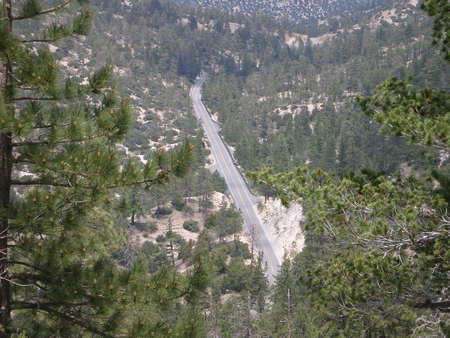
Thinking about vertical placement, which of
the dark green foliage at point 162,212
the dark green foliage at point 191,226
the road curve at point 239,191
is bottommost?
the dark green foliage at point 162,212

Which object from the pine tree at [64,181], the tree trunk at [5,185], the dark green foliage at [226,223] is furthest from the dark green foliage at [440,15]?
the dark green foliage at [226,223]

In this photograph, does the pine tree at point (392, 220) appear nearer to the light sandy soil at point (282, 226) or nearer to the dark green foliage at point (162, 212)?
the light sandy soil at point (282, 226)

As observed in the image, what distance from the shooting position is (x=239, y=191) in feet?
223

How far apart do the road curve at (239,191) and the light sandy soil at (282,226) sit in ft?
3.04

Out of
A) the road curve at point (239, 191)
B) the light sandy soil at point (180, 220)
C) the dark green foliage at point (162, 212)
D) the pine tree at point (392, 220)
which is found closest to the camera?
the pine tree at point (392, 220)

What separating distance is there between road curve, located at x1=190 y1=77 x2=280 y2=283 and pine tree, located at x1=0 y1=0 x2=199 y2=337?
3735 cm

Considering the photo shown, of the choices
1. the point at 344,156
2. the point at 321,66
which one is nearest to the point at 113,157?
the point at 344,156

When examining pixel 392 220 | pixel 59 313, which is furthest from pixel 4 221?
pixel 392 220

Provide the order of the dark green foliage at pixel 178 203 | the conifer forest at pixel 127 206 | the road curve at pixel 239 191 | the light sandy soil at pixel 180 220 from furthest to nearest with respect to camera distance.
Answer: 1. the dark green foliage at pixel 178 203
2. the light sandy soil at pixel 180 220
3. the road curve at pixel 239 191
4. the conifer forest at pixel 127 206

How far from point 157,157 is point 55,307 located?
8.52 feet

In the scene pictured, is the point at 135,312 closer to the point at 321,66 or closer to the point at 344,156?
the point at 344,156

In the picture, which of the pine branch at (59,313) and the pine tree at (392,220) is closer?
the pine branch at (59,313)

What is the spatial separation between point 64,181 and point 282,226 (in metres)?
53.6

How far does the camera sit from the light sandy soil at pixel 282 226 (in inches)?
2084
